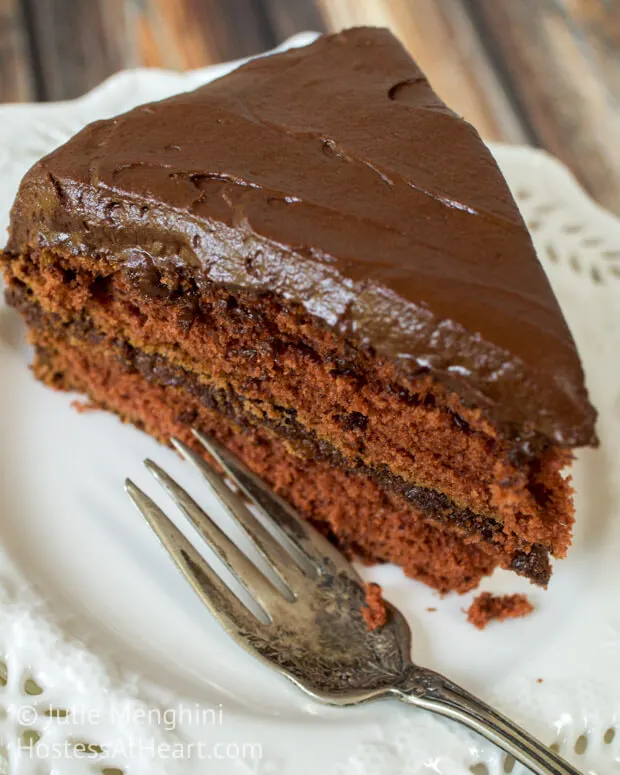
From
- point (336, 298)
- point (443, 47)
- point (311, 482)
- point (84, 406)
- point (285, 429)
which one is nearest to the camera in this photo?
point (336, 298)

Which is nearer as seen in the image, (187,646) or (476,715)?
(476,715)

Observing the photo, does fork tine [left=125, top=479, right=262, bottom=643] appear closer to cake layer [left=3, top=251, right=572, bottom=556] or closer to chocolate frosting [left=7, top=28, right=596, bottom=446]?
cake layer [left=3, top=251, right=572, bottom=556]

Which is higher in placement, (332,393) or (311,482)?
(332,393)

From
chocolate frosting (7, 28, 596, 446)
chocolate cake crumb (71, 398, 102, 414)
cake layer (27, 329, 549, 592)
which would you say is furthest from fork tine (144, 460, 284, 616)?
chocolate frosting (7, 28, 596, 446)

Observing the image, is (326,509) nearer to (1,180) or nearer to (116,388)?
(116,388)

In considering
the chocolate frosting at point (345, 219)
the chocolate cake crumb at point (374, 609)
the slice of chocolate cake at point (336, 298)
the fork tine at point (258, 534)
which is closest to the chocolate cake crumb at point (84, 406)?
the slice of chocolate cake at point (336, 298)

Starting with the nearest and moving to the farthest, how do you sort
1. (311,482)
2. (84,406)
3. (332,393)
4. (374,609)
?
(332,393)
(374,609)
(311,482)
(84,406)

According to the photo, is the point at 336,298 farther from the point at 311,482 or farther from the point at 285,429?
the point at 311,482

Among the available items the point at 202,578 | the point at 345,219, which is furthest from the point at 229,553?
the point at 345,219
